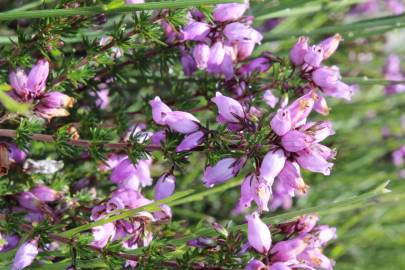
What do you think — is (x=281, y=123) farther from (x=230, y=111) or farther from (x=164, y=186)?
(x=164, y=186)

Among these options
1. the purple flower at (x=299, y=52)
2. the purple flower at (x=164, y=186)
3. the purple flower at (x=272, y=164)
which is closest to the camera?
the purple flower at (x=272, y=164)

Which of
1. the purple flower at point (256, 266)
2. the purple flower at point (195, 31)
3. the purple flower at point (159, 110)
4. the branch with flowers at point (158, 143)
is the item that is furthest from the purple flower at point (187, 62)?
the purple flower at point (256, 266)

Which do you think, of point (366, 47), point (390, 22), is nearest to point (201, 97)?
point (390, 22)

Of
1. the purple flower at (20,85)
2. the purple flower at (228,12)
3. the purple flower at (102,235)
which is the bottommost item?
the purple flower at (102,235)

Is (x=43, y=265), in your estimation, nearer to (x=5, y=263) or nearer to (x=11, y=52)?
(x=5, y=263)

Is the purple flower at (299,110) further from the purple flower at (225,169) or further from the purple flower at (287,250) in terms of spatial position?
the purple flower at (287,250)

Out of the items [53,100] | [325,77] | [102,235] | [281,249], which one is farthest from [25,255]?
[325,77]
